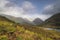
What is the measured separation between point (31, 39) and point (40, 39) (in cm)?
481

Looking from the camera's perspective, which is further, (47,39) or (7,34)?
(47,39)

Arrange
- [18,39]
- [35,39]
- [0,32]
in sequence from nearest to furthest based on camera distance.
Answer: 1. [18,39]
2. [35,39]
3. [0,32]

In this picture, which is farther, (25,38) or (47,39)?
(47,39)

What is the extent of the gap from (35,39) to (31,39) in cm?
154

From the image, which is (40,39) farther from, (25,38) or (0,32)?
(0,32)

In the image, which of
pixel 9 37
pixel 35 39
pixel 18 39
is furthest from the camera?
pixel 35 39

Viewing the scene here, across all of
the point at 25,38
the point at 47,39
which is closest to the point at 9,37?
the point at 25,38

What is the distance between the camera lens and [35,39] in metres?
46.4

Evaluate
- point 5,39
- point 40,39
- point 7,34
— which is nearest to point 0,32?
point 7,34

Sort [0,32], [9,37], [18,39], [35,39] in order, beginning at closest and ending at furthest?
[18,39]
[9,37]
[35,39]
[0,32]

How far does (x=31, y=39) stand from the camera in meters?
45.4

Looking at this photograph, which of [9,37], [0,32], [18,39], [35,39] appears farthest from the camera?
[0,32]

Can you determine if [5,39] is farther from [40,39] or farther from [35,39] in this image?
[40,39]

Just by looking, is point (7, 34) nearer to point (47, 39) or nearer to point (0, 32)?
point (0, 32)
